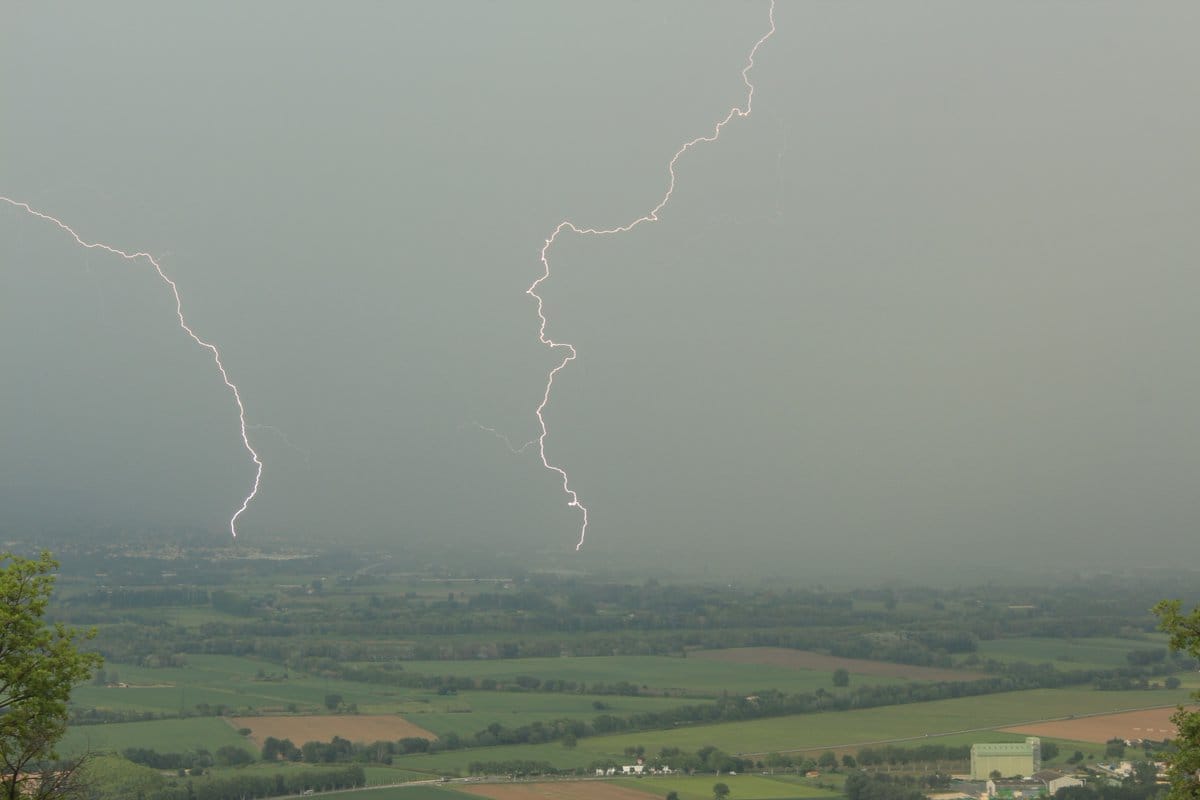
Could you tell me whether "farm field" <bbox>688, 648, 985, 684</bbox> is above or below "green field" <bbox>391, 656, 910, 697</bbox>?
above

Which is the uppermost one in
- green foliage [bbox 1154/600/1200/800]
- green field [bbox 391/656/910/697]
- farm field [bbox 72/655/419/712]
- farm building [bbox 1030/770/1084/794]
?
green foliage [bbox 1154/600/1200/800]

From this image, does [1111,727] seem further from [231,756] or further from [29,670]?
[29,670]

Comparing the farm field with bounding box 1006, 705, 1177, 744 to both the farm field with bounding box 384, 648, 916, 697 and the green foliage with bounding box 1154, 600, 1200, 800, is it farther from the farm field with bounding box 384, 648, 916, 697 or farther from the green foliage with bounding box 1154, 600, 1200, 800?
the green foliage with bounding box 1154, 600, 1200, 800

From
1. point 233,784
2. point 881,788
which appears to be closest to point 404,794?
point 233,784

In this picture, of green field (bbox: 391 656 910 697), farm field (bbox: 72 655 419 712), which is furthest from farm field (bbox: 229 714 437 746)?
green field (bbox: 391 656 910 697)

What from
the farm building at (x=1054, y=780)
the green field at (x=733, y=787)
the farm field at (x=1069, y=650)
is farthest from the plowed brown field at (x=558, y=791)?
the farm field at (x=1069, y=650)

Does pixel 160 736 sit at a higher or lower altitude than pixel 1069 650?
lower

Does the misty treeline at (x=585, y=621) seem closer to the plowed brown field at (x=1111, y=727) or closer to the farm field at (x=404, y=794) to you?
the plowed brown field at (x=1111, y=727)
